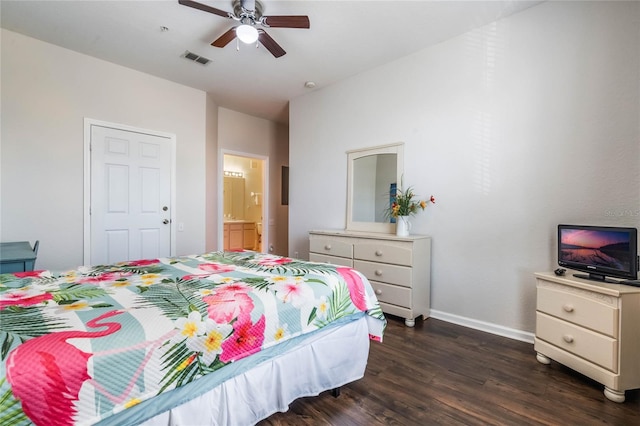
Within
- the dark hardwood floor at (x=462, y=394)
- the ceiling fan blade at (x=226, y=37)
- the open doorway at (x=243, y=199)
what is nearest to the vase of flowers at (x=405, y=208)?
the dark hardwood floor at (x=462, y=394)

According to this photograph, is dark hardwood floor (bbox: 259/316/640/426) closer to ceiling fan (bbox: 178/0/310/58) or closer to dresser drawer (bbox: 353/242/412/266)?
dresser drawer (bbox: 353/242/412/266)

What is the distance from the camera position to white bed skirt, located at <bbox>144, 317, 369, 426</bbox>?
43.8 inches

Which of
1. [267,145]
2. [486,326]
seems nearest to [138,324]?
[486,326]

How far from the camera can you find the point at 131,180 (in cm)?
369

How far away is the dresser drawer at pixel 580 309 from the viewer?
176 centimetres

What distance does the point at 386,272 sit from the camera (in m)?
3.00

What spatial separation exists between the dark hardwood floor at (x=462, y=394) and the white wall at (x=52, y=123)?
3212mm

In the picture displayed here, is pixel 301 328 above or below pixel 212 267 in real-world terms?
below

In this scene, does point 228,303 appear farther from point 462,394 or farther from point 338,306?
point 462,394

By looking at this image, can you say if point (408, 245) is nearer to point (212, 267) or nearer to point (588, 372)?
point (588, 372)

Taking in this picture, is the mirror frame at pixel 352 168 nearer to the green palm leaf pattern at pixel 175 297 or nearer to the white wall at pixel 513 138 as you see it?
the white wall at pixel 513 138

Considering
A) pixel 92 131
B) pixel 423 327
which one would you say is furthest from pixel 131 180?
pixel 423 327

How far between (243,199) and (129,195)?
3.80 m

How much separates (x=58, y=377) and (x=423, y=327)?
2760mm
